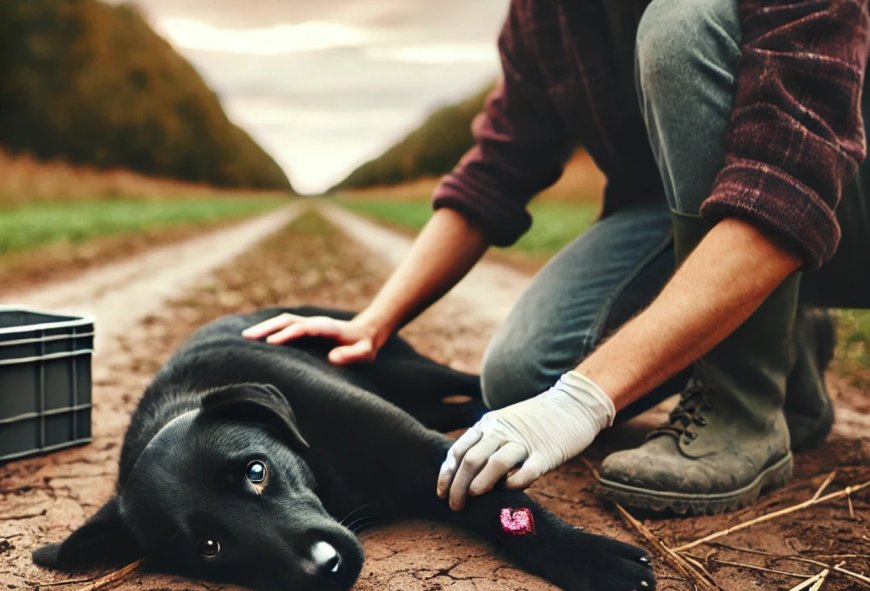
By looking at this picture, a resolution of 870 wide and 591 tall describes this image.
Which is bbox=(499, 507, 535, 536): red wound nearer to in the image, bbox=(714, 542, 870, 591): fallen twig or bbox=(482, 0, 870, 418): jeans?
bbox=(714, 542, 870, 591): fallen twig

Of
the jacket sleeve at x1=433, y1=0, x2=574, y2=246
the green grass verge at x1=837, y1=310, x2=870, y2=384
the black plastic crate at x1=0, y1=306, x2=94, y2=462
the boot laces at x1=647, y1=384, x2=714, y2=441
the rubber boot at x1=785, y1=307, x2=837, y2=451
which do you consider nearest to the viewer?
the boot laces at x1=647, y1=384, x2=714, y2=441

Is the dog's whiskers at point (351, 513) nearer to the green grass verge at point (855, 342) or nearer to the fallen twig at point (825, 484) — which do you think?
the fallen twig at point (825, 484)

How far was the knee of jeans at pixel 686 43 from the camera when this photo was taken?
212 centimetres

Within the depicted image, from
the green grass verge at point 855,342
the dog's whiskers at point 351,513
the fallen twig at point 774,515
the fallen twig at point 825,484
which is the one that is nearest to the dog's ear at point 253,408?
the dog's whiskers at point 351,513

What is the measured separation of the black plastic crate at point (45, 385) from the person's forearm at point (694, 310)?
1.67m

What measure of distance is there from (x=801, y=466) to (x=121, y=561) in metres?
1.93

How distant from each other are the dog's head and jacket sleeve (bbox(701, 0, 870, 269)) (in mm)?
1144

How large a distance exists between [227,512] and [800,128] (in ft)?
5.02

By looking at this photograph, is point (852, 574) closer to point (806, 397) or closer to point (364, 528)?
point (806, 397)

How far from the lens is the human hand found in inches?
101

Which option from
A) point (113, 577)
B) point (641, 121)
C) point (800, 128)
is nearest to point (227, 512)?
point (113, 577)

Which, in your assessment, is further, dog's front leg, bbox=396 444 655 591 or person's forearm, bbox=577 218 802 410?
person's forearm, bbox=577 218 802 410

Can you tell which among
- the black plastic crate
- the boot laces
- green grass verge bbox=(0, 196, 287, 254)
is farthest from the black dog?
green grass verge bbox=(0, 196, 287, 254)

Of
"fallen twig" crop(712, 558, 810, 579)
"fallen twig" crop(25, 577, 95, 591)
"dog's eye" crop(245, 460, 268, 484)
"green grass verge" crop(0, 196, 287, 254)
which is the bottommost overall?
"green grass verge" crop(0, 196, 287, 254)
